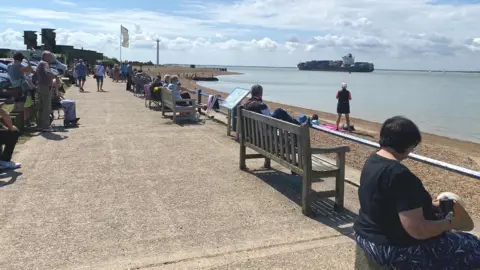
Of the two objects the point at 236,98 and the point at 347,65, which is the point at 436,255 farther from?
the point at 347,65

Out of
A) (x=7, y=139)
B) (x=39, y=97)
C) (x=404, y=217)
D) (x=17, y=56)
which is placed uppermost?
(x=17, y=56)

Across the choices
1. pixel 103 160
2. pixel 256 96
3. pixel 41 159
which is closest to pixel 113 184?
pixel 103 160

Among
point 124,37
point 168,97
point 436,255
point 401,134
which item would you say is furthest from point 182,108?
point 124,37

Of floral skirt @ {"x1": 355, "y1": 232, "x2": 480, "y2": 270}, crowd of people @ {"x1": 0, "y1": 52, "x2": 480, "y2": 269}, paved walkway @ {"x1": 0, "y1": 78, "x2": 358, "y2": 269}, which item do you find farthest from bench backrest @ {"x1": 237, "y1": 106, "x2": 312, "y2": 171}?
floral skirt @ {"x1": 355, "y1": 232, "x2": 480, "y2": 270}

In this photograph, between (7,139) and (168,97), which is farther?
(168,97)

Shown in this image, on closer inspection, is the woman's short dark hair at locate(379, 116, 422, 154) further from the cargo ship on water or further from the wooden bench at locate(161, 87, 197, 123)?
the cargo ship on water

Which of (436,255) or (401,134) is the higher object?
(401,134)

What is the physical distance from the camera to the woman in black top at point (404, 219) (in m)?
2.55

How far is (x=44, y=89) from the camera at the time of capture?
32.7 ft

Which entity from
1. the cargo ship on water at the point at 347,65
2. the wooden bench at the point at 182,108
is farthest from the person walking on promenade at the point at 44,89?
the cargo ship on water at the point at 347,65

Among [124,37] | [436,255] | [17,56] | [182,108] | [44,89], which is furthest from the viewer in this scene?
[124,37]

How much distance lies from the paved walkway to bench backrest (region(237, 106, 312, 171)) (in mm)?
483

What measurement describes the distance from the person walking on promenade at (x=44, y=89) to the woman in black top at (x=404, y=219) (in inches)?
346

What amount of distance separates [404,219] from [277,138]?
3.29 m
